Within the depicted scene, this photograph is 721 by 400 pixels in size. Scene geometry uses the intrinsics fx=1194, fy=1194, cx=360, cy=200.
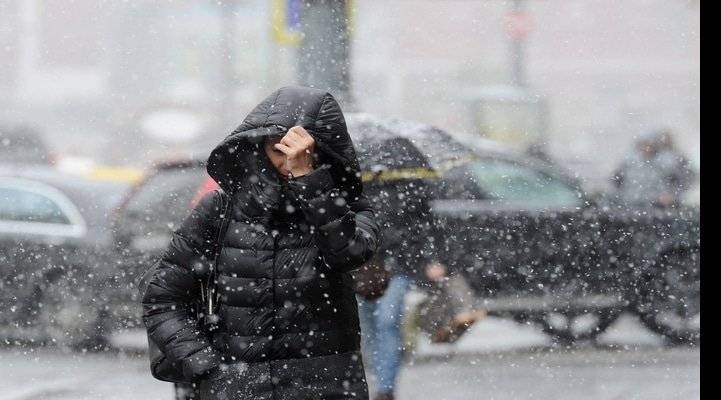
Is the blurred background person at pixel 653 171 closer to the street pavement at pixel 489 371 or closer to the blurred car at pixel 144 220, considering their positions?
the street pavement at pixel 489 371

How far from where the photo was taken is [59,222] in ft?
27.7

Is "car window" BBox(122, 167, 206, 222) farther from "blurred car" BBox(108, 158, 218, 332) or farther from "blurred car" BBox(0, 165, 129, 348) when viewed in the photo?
"blurred car" BBox(0, 165, 129, 348)

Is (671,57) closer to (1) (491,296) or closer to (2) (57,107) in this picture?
(2) (57,107)

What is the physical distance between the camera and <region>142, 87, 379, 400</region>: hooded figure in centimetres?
348

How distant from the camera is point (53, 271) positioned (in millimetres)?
8281

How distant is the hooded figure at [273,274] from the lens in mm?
3479

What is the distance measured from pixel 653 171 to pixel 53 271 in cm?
551

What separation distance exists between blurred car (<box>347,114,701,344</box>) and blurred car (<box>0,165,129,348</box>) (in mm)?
2482

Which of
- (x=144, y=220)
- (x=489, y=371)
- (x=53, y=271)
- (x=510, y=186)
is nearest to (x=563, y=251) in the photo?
(x=510, y=186)

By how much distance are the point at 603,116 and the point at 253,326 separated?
120 feet

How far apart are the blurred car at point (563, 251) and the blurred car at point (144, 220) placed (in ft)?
5.96

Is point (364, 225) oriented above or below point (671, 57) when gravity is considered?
above

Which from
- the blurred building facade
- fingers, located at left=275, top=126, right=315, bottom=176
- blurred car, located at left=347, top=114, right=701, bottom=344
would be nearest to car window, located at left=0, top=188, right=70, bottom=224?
blurred car, located at left=347, top=114, right=701, bottom=344
